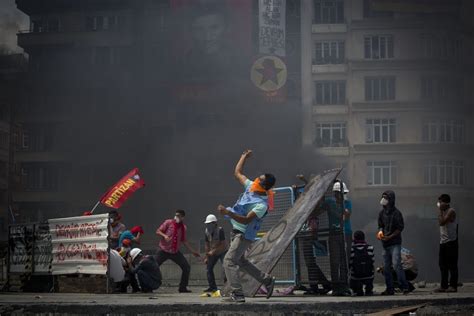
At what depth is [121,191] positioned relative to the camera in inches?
570

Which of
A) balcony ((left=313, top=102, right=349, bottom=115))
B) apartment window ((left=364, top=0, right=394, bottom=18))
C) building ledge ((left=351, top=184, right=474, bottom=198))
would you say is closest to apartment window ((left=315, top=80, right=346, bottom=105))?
balcony ((left=313, top=102, right=349, bottom=115))

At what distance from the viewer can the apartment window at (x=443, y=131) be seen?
1430 inches

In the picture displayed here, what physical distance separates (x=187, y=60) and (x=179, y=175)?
17.8 ft

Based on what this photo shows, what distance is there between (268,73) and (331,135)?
159 inches

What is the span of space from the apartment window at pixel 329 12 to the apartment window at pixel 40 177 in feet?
47.2

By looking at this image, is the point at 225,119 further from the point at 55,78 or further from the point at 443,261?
the point at 443,261

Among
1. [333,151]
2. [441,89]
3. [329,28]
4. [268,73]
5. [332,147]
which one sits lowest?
[333,151]

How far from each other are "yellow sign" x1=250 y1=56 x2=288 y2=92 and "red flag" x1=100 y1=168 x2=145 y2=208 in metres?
23.6

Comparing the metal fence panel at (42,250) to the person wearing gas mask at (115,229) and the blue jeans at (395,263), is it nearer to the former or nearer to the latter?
the person wearing gas mask at (115,229)

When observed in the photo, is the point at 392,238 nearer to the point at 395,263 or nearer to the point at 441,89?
the point at 395,263

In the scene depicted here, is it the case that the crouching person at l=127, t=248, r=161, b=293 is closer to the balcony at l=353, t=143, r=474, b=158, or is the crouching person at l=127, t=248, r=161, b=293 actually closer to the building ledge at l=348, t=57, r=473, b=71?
the balcony at l=353, t=143, r=474, b=158

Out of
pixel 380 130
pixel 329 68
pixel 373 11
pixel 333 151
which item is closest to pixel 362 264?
pixel 333 151

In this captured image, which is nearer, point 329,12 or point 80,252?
point 80,252

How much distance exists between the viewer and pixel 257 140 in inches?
1485
